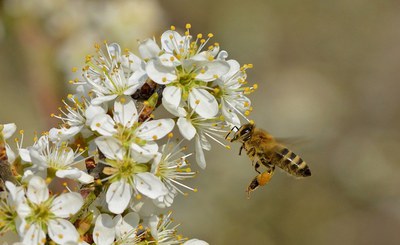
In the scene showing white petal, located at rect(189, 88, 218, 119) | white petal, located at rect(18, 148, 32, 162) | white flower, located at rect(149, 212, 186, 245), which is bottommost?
white flower, located at rect(149, 212, 186, 245)

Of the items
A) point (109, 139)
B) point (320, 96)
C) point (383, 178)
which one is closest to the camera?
point (109, 139)

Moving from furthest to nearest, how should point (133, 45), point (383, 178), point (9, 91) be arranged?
point (9, 91) < point (383, 178) < point (133, 45)

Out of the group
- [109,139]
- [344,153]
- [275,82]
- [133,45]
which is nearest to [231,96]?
[109,139]

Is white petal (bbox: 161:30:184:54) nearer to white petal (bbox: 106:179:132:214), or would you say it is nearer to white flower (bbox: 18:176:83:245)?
white petal (bbox: 106:179:132:214)

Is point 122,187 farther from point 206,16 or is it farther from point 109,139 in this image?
point 206,16

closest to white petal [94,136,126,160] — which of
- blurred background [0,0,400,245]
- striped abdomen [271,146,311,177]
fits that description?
striped abdomen [271,146,311,177]

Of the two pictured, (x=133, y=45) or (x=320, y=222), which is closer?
(x=133, y=45)

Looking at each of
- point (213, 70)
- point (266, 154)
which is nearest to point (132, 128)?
point (213, 70)
